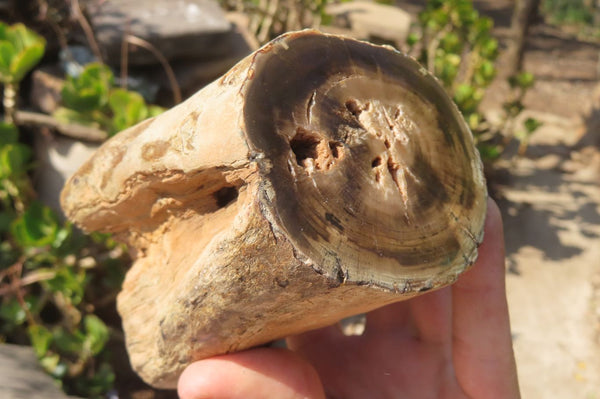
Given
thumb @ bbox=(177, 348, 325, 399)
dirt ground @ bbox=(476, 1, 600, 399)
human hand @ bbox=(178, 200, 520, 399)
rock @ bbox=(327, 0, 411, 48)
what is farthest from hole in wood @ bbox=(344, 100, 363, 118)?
rock @ bbox=(327, 0, 411, 48)

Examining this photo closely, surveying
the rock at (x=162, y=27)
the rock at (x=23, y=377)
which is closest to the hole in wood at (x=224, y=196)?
the rock at (x=23, y=377)

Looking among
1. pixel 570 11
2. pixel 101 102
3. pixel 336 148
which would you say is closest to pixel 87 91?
pixel 101 102

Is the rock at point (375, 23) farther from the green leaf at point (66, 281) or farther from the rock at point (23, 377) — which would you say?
the rock at point (23, 377)

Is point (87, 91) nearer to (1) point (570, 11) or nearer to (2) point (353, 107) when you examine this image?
(2) point (353, 107)

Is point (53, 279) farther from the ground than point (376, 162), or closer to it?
closer to it

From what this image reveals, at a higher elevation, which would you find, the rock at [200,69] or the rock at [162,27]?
the rock at [162,27]

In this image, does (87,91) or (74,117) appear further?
(74,117)
